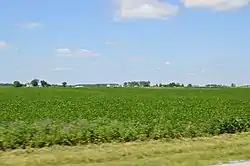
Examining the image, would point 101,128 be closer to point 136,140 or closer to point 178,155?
point 136,140

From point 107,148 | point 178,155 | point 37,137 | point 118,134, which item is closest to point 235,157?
point 178,155

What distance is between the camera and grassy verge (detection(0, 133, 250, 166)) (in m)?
12.0

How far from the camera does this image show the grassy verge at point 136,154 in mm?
11984

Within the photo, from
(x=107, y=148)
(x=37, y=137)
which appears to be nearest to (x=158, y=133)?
(x=107, y=148)

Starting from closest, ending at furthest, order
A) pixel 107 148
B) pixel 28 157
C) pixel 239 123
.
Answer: pixel 28 157 → pixel 107 148 → pixel 239 123

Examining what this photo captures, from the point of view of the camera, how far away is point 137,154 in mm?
13242

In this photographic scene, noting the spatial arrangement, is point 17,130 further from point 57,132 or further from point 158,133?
point 158,133

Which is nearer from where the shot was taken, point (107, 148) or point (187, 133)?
point (107, 148)

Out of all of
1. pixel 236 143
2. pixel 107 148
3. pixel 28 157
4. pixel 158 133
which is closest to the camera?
pixel 28 157

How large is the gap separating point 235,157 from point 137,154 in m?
2.53

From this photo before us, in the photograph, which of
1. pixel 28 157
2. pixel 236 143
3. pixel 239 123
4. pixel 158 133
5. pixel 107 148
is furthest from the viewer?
pixel 239 123

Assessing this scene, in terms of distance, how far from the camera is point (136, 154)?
1325cm

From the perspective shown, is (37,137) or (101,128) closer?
(37,137)

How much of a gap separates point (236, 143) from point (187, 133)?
2.62 metres
